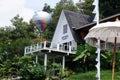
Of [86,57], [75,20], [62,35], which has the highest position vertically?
[75,20]

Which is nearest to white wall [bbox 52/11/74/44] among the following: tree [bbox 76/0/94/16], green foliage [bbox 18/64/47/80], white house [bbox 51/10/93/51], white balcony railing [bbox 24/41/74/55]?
white house [bbox 51/10/93/51]

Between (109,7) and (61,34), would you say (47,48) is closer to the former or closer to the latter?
(61,34)

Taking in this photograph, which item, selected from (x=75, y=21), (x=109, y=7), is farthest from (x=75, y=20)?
(x=109, y=7)

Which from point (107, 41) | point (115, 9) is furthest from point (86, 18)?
point (107, 41)

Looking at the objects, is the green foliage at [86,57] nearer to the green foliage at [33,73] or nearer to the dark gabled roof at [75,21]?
the green foliage at [33,73]

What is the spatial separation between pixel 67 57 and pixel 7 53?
12.2m

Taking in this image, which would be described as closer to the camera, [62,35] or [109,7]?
[62,35]

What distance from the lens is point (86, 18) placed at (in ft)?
119

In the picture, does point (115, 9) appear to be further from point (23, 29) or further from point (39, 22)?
point (23, 29)

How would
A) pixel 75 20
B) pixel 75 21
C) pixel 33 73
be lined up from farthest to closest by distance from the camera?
pixel 75 20 → pixel 75 21 → pixel 33 73

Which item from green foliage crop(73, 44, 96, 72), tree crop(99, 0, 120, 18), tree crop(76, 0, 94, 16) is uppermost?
tree crop(76, 0, 94, 16)

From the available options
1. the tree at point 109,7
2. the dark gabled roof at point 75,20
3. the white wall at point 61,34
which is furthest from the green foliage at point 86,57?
the tree at point 109,7

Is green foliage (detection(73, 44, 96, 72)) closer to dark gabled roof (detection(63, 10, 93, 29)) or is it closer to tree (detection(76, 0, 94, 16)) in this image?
dark gabled roof (detection(63, 10, 93, 29))

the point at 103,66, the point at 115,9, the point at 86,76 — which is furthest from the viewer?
the point at 115,9
